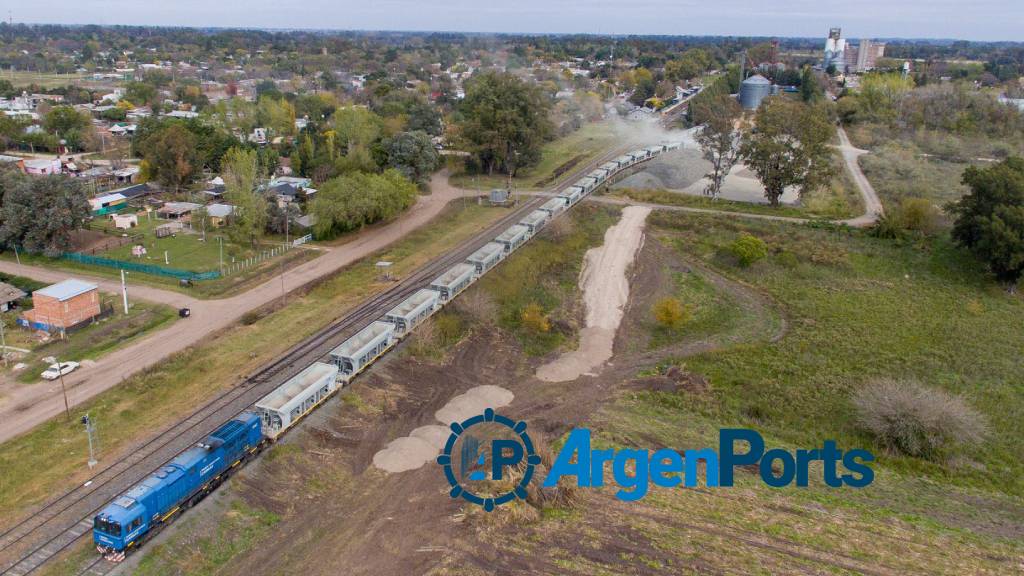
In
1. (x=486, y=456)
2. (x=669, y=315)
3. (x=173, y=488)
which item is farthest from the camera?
(x=669, y=315)

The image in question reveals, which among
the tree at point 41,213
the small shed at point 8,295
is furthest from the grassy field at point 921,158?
the small shed at point 8,295

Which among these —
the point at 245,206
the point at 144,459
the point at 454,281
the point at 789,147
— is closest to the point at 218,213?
the point at 245,206

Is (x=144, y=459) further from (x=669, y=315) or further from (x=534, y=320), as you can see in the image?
(x=669, y=315)

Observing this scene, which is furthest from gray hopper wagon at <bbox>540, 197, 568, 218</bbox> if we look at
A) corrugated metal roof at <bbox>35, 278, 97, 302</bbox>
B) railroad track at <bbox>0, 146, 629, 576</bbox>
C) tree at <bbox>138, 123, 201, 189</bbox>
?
corrugated metal roof at <bbox>35, 278, 97, 302</bbox>

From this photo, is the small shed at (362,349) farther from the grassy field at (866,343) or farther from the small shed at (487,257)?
the grassy field at (866,343)

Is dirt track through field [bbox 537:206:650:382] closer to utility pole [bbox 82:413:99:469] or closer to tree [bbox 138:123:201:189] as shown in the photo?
utility pole [bbox 82:413:99:469]

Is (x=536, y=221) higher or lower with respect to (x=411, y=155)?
lower
